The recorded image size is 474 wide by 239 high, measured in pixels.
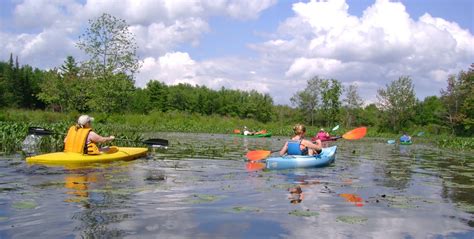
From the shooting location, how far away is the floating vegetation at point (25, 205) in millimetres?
6098

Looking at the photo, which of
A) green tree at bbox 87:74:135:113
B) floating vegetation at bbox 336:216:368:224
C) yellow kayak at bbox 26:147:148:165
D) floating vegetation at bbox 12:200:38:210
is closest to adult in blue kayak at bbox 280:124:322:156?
yellow kayak at bbox 26:147:148:165

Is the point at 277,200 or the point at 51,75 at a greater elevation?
the point at 51,75

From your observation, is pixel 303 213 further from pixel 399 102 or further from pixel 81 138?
pixel 399 102

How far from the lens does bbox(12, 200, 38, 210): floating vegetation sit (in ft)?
20.0

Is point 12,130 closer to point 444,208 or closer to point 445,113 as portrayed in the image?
point 444,208

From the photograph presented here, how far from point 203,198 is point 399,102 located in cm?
5269

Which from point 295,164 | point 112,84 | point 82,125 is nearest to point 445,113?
point 112,84

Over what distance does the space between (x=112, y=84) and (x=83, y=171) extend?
2917cm

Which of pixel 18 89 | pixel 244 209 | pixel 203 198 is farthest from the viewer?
pixel 18 89

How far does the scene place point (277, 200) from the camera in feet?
23.9

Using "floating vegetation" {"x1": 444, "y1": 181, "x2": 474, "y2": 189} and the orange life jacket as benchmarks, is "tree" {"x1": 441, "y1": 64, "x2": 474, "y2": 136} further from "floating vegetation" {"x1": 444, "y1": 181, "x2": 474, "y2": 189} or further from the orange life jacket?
the orange life jacket

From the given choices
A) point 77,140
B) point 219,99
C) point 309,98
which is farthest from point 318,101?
point 77,140

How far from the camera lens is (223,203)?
6.91 m

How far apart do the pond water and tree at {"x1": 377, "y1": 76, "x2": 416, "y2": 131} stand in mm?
46542
